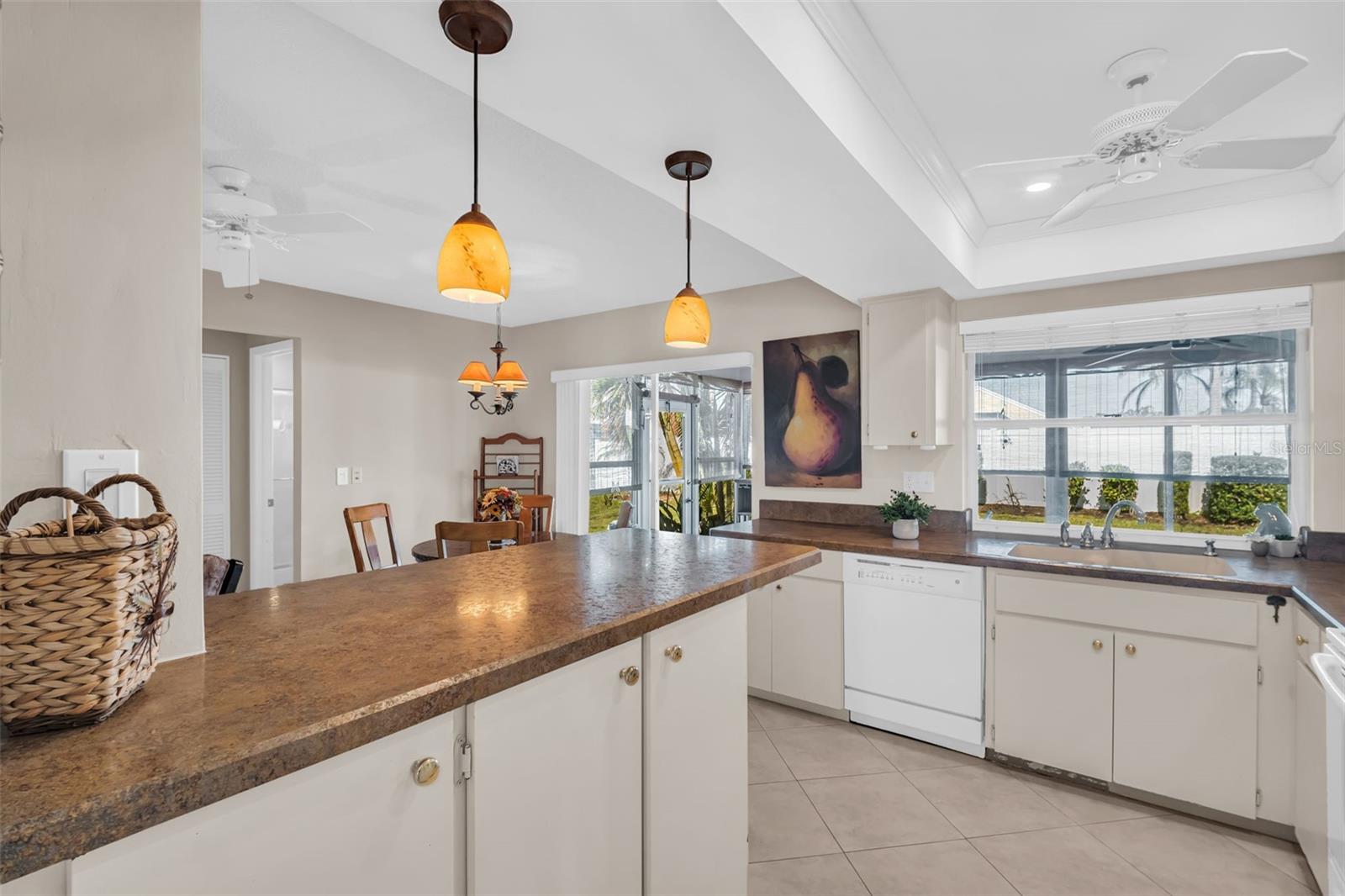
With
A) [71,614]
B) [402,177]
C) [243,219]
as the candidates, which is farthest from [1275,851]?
[243,219]

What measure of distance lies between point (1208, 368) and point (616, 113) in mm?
3057

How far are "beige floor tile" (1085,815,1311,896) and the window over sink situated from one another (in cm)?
130

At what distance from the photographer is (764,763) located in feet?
9.12

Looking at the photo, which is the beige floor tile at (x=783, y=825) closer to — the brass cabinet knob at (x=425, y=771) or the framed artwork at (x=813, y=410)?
the brass cabinet knob at (x=425, y=771)

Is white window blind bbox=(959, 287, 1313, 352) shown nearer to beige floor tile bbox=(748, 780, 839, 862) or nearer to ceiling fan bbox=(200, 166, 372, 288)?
beige floor tile bbox=(748, 780, 839, 862)

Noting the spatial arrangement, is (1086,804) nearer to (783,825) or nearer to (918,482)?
(783,825)

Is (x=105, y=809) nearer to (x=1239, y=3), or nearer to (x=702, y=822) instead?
(x=702, y=822)

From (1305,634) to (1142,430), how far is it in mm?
1290

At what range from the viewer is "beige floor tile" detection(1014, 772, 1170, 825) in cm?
237

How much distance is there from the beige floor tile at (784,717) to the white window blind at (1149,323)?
2.13 m

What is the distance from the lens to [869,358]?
11.3ft

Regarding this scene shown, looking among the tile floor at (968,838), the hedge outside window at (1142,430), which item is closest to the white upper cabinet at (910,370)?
the hedge outside window at (1142,430)

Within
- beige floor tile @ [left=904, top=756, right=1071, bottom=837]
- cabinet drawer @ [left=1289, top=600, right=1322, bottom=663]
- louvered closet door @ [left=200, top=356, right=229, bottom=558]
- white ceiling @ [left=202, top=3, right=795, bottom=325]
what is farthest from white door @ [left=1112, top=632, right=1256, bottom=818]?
louvered closet door @ [left=200, top=356, right=229, bottom=558]

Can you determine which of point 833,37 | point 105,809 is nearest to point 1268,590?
point 833,37
